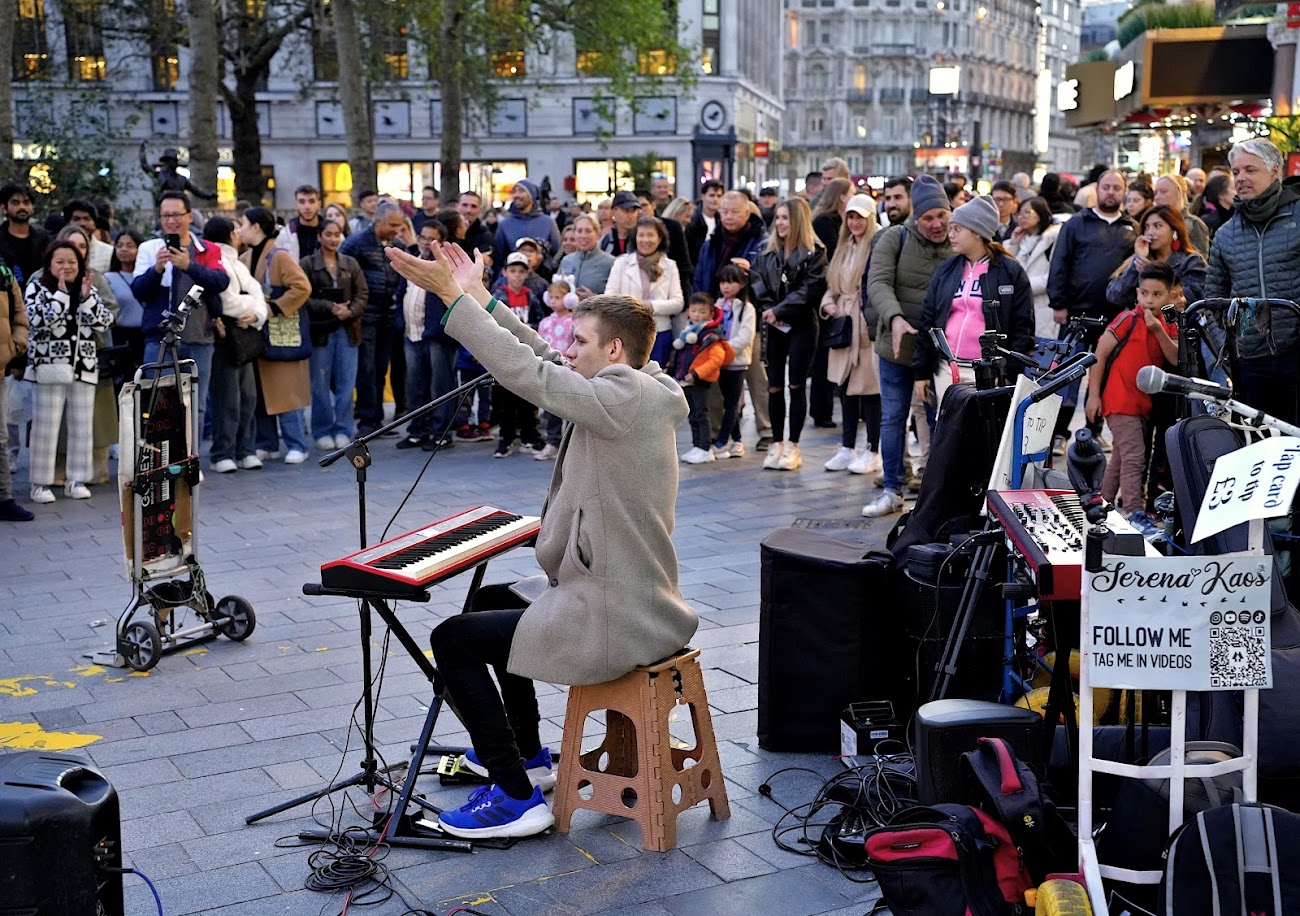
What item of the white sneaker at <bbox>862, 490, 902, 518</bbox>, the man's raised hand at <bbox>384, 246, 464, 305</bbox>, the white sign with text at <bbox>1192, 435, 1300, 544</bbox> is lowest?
the white sneaker at <bbox>862, 490, 902, 518</bbox>

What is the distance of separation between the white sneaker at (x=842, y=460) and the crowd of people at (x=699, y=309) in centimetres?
2

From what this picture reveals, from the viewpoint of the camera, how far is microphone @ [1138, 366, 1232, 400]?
3.79 m

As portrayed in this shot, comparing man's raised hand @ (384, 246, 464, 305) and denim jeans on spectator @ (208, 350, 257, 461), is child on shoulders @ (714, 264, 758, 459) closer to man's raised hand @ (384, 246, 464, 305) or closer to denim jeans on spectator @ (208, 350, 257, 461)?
denim jeans on spectator @ (208, 350, 257, 461)

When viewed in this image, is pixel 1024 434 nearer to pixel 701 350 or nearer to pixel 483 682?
pixel 483 682

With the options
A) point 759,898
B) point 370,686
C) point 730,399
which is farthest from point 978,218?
point 759,898

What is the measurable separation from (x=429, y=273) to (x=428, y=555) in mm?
932

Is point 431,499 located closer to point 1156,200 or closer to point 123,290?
point 123,290

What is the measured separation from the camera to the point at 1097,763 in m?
3.74

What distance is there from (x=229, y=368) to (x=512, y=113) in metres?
46.4

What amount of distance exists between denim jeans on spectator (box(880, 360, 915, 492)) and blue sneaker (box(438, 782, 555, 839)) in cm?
520

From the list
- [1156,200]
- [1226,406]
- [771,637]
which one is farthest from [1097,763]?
[1156,200]

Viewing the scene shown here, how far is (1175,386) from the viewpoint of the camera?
3.91 m

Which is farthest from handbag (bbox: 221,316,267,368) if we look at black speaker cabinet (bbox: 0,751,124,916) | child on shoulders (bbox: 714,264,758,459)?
black speaker cabinet (bbox: 0,751,124,916)

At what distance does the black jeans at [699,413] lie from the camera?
1117cm
